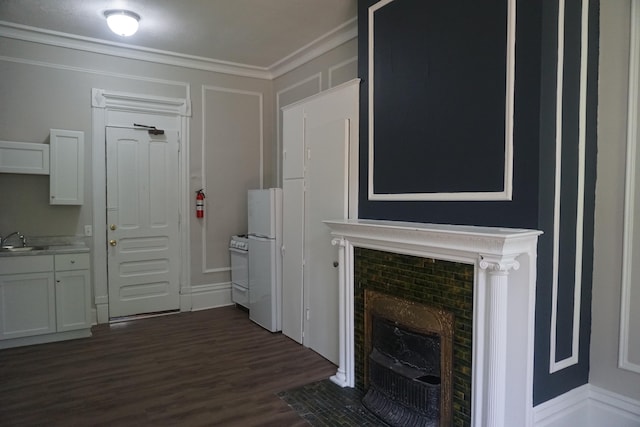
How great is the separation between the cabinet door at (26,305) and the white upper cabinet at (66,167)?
0.82 m

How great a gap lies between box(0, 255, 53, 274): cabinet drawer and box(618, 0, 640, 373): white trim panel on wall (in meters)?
4.75

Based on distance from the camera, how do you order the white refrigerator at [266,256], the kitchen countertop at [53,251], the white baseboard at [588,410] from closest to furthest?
the white baseboard at [588,410] → the kitchen countertop at [53,251] → the white refrigerator at [266,256]

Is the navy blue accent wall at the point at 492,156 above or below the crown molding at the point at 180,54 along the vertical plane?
below

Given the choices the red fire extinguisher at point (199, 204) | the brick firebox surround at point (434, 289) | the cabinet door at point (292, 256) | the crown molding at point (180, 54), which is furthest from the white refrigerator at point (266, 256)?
the crown molding at point (180, 54)

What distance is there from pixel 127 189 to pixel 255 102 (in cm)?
201

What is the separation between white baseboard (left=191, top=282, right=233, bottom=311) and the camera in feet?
17.1

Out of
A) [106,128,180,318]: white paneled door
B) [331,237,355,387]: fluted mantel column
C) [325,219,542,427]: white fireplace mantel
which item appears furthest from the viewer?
[106,128,180,318]: white paneled door

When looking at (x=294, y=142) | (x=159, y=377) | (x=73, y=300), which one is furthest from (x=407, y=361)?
(x=73, y=300)

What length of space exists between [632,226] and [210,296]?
452cm

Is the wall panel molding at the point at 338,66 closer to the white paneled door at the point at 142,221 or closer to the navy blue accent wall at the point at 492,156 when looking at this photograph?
the navy blue accent wall at the point at 492,156

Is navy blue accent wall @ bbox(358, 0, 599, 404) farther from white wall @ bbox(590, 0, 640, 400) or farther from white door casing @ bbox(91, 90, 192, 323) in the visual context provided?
white door casing @ bbox(91, 90, 192, 323)

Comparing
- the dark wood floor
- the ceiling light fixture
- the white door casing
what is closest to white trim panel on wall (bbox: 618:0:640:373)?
the dark wood floor

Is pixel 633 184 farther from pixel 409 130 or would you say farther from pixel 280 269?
pixel 280 269

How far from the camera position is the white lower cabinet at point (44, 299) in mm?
3854
